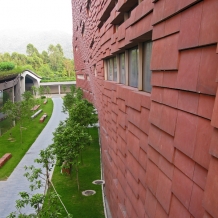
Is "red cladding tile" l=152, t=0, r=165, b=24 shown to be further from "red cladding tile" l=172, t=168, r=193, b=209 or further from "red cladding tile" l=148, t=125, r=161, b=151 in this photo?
"red cladding tile" l=172, t=168, r=193, b=209

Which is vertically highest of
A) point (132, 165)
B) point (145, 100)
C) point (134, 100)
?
point (145, 100)

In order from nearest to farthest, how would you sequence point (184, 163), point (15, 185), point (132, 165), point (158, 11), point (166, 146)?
point (184, 163) → point (166, 146) → point (158, 11) → point (132, 165) → point (15, 185)

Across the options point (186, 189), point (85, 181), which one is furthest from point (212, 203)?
point (85, 181)

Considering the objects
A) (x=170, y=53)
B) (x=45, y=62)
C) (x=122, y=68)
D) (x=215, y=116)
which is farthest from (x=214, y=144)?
(x=45, y=62)

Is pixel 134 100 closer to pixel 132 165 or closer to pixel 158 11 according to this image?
pixel 132 165

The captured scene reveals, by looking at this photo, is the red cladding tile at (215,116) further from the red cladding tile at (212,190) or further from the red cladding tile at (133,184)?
the red cladding tile at (133,184)

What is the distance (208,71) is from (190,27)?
55 centimetres

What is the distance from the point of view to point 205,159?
2135 mm

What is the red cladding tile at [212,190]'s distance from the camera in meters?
1.89

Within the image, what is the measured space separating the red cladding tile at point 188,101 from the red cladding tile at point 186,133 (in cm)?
6

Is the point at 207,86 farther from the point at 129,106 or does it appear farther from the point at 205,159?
the point at 129,106

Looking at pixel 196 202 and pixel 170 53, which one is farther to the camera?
pixel 170 53

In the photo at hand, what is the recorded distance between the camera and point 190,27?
7.67ft

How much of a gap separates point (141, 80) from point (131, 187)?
2417mm
